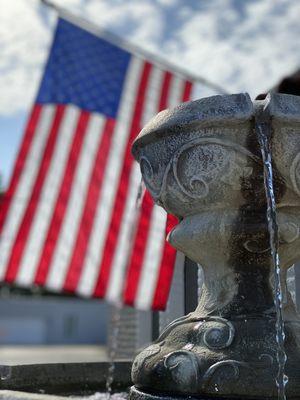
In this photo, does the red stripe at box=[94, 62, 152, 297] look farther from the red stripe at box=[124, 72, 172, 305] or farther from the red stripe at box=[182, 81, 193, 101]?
the red stripe at box=[182, 81, 193, 101]

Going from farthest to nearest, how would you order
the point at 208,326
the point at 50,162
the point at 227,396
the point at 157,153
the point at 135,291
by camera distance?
the point at 50,162 → the point at 135,291 → the point at 157,153 → the point at 208,326 → the point at 227,396

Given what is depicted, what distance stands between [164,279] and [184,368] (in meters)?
3.39

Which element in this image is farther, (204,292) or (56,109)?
(56,109)

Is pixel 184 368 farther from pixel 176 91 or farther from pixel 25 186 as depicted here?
pixel 176 91

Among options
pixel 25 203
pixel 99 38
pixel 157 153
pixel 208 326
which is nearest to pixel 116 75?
pixel 99 38

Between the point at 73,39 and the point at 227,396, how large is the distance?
16.1 ft

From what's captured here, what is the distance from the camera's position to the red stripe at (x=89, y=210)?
5320 mm

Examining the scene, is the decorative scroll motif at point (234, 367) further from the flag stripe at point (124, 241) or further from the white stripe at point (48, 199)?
the white stripe at point (48, 199)

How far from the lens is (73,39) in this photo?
19.9 ft

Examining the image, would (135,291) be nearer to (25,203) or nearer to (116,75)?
(25,203)

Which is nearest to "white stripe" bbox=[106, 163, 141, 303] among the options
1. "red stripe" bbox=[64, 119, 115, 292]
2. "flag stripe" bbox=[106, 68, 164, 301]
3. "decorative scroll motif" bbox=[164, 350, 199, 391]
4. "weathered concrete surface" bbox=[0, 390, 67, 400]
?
"flag stripe" bbox=[106, 68, 164, 301]

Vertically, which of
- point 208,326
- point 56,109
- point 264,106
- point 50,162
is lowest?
point 208,326

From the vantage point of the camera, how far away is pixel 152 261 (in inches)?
212

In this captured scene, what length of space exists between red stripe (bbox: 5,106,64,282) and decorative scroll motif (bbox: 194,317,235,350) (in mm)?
3558
